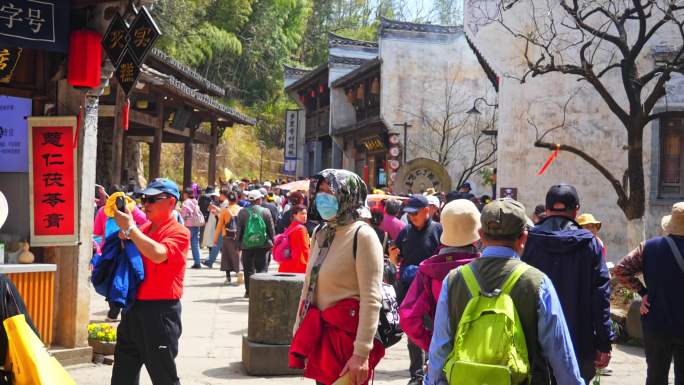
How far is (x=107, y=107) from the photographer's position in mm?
19797

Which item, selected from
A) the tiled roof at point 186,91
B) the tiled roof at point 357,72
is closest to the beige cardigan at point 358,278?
the tiled roof at point 186,91

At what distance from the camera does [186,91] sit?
20516 mm

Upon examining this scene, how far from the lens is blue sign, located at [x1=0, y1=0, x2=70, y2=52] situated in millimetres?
7320

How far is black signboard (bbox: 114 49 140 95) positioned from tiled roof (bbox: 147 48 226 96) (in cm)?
990

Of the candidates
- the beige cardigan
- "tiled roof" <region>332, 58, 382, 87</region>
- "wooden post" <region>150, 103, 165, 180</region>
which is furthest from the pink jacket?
"tiled roof" <region>332, 58, 382, 87</region>

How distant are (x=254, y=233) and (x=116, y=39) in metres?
5.47

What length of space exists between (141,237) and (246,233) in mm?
8006

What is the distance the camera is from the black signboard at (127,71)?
8055mm

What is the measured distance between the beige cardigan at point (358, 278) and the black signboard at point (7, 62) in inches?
186

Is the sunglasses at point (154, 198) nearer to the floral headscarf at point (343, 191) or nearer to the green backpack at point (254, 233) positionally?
the floral headscarf at point (343, 191)

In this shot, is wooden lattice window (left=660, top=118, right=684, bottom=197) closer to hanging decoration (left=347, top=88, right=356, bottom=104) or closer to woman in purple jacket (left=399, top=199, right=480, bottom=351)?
woman in purple jacket (left=399, top=199, right=480, bottom=351)

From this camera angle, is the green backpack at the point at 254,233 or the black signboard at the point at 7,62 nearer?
the black signboard at the point at 7,62

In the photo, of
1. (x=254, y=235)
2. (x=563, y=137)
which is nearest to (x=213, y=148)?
(x=563, y=137)

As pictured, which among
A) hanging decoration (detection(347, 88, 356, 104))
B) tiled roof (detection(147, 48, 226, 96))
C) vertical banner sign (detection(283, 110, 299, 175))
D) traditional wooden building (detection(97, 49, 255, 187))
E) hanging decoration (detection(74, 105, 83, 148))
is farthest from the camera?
vertical banner sign (detection(283, 110, 299, 175))
